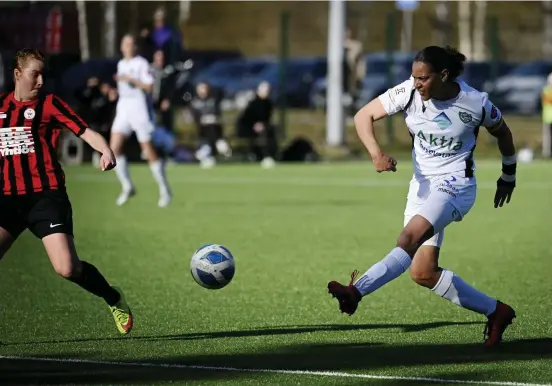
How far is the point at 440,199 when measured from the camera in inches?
303

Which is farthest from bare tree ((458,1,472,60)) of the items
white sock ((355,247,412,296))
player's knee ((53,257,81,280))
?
player's knee ((53,257,81,280))

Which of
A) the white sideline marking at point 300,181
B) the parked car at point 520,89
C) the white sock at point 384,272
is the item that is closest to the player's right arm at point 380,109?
the white sock at point 384,272

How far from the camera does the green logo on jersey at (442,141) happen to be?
774cm

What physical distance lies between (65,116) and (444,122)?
7.19 feet

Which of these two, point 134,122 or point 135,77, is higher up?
point 135,77

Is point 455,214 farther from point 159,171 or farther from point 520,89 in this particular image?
point 520,89

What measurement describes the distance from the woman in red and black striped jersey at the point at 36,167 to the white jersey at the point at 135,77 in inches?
386

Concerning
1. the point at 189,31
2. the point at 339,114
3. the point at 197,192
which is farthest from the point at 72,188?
the point at 189,31

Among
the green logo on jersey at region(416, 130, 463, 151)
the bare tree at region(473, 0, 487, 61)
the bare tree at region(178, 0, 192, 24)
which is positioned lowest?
the bare tree at region(473, 0, 487, 61)

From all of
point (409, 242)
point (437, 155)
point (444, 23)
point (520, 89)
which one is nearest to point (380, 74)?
point (520, 89)

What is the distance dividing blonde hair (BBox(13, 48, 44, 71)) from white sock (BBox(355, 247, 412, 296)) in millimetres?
2240

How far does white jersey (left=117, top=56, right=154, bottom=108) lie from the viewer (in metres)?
17.6

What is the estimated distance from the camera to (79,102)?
90.4 feet

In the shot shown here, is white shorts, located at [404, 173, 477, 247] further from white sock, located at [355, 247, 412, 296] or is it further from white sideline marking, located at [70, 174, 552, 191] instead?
white sideline marking, located at [70, 174, 552, 191]
